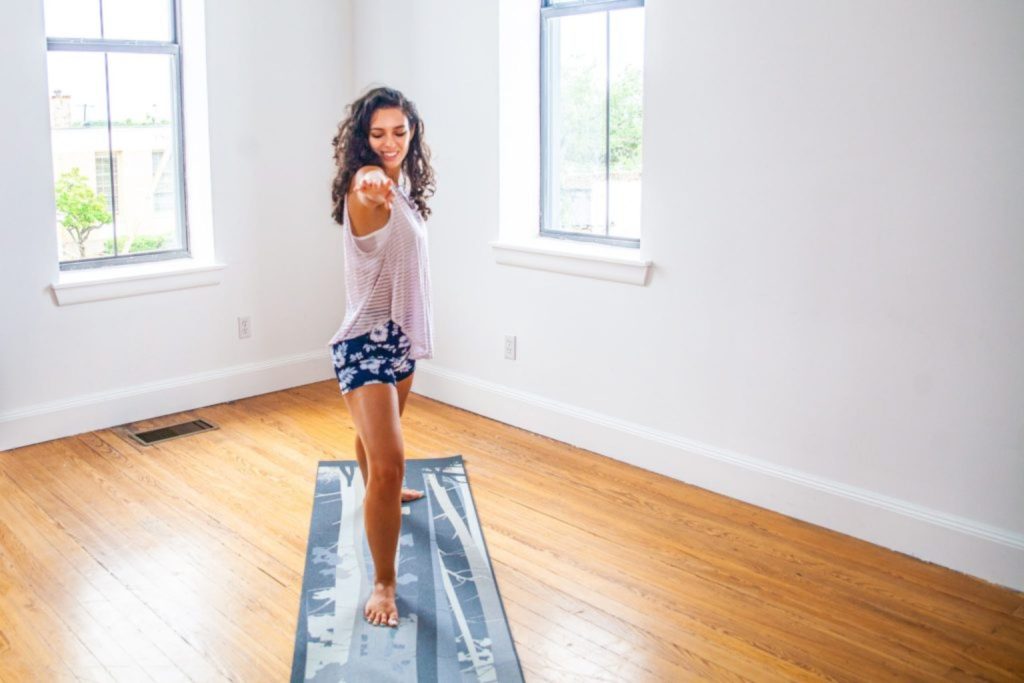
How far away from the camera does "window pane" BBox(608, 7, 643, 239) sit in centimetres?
396

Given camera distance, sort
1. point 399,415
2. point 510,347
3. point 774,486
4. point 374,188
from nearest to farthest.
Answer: point 374,188
point 399,415
point 774,486
point 510,347

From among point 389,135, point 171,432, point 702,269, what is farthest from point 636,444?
point 171,432

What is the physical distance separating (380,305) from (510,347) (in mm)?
1772

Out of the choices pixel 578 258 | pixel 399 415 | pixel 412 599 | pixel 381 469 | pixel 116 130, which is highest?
pixel 116 130

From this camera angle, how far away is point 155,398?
14.8 feet

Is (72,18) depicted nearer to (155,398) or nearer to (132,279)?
(132,279)

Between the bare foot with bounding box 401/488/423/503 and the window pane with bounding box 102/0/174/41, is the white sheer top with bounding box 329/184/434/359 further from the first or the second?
the window pane with bounding box 102/0/174/41

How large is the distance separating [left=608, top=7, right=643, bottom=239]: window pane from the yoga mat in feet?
4.27

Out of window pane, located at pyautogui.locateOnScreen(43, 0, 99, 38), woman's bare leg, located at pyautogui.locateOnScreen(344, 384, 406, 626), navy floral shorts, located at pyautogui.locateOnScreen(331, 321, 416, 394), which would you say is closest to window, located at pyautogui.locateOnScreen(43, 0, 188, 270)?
window pane, located at pyautogui.locateOnScreen(43, 0, 99, 38)

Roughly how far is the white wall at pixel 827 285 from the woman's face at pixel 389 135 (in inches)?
49.8

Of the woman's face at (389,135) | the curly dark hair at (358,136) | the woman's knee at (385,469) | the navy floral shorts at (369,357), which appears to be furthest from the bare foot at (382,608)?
the woman's face at (389,135)

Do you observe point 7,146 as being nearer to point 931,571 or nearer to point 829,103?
point 829,103

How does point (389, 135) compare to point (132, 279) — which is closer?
point (389, 135)

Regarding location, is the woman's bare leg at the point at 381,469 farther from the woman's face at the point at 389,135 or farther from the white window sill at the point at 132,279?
the white window sill at the point at 132,279
